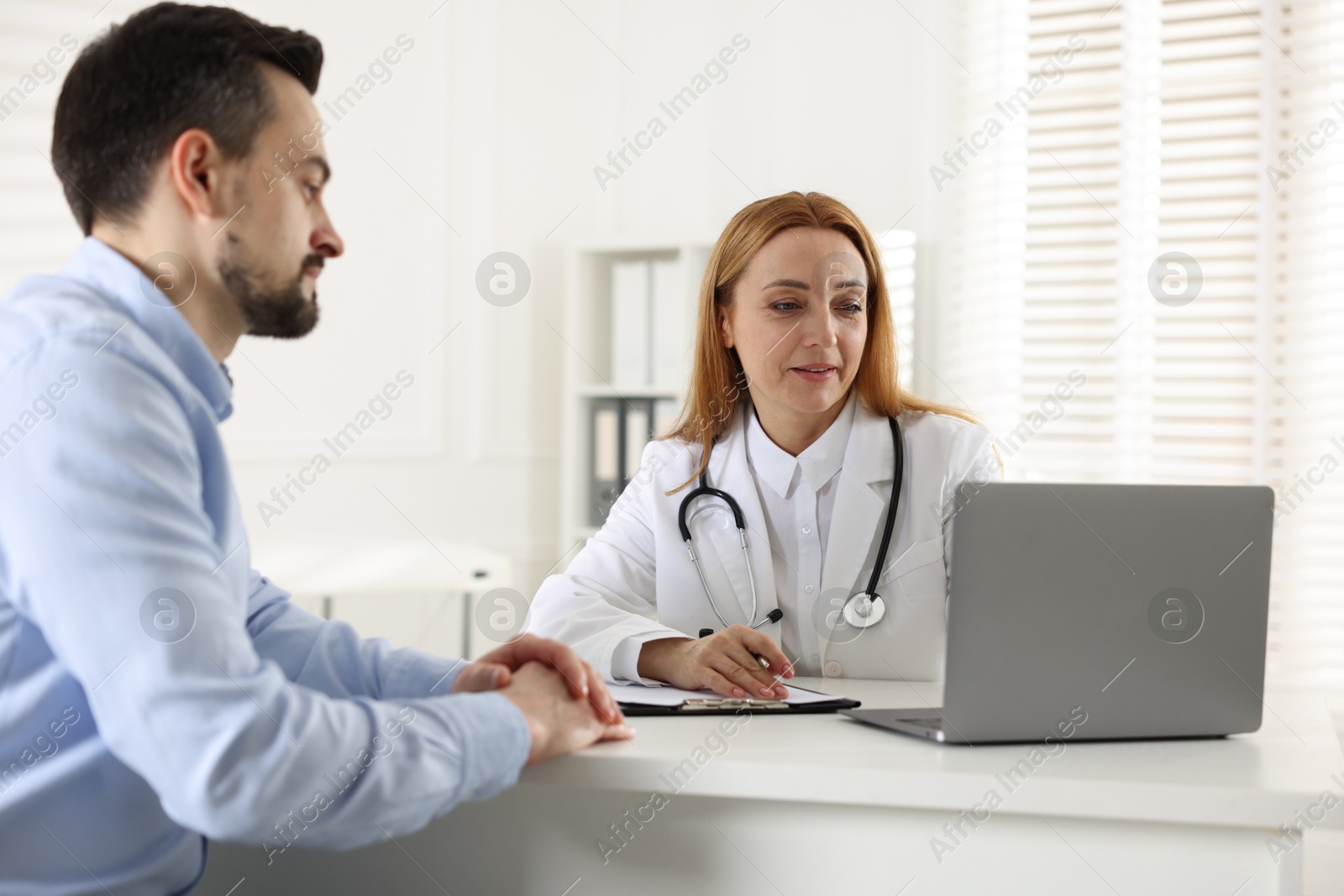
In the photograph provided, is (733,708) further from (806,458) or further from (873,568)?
(806,458)

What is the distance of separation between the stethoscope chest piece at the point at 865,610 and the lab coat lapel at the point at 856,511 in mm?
54

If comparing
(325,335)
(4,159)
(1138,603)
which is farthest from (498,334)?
(1138,603)

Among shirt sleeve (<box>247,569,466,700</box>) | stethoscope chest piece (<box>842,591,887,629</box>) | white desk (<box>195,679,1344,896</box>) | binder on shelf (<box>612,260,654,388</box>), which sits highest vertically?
binder on shelf (<box>612,260,654,388</box>)

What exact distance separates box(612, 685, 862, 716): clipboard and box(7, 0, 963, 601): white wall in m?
2.40

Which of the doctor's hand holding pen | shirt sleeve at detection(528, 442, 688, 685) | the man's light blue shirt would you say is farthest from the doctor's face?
the man's light blue shirt

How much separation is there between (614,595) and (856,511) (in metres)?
0.44

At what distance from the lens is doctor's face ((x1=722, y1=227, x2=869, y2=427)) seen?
193cm

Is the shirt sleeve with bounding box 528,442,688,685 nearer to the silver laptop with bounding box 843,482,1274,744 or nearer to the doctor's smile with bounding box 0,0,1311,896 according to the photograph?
the doctor's smile with bounding box 0,0,1311,896

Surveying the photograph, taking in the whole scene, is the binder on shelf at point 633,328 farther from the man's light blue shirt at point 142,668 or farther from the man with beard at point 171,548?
the man's light blue shirt at point 142,668

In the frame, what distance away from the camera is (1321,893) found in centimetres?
277

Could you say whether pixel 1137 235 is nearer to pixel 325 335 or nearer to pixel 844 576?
pixel 844 576

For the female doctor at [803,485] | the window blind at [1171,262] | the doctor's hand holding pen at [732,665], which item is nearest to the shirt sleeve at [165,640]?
the doctor's hand holding pen at [732,665]

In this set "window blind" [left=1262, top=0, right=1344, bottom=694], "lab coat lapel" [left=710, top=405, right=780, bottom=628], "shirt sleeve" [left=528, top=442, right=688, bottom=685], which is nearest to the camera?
"shirt sleeve" [left=528, top=442, right=688, bottom=685]

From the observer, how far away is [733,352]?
7.09 ft
